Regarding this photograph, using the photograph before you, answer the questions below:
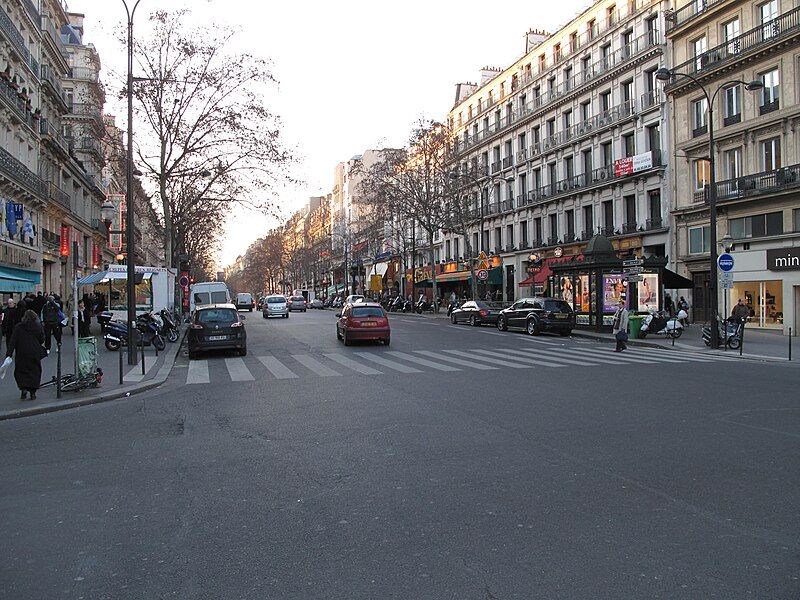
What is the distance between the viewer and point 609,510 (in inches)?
198

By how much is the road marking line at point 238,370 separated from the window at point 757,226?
78.8ft

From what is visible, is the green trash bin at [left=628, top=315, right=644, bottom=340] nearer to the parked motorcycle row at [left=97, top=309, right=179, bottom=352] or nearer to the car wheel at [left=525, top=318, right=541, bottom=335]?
the car wheel at [left=525, top=318, right=541, bottom=335]

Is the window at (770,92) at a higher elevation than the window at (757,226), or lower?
higher

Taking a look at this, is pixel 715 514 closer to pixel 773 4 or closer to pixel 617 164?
pixel 773 4

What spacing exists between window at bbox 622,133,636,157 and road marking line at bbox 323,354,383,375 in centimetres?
2809

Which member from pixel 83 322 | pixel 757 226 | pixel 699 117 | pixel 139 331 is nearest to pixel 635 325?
pixel 757 226

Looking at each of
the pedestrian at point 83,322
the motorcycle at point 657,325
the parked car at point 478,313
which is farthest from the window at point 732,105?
the pedestrian at point 83,322

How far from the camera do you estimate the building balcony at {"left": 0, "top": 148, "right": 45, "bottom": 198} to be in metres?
27.8

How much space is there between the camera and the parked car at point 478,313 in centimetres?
3484

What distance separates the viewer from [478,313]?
35.2m

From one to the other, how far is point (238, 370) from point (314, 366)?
1846 millimetres

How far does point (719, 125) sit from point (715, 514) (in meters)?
32.0

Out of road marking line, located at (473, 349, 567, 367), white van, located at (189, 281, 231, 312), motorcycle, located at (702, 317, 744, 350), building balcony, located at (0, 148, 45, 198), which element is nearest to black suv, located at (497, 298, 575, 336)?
motorcycle, located at (702, 317, 744, 350)

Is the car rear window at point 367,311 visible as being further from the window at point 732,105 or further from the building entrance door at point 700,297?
the window at point 732,105
